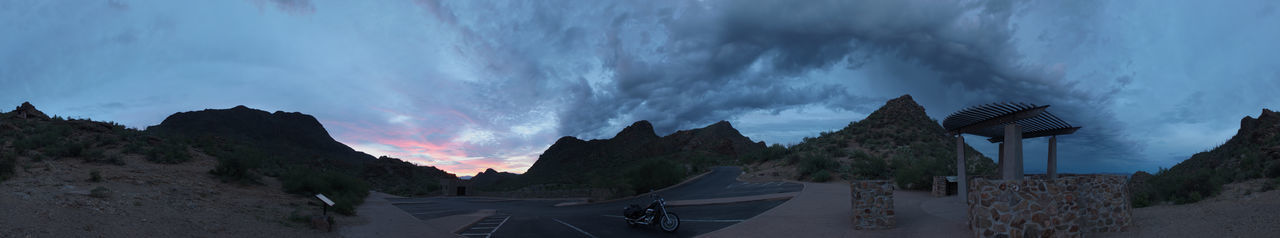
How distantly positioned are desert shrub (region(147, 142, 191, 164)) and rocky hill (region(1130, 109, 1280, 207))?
2936cm

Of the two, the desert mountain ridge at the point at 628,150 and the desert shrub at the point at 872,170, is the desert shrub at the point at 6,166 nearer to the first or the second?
the desert shrub at the point at 872,170

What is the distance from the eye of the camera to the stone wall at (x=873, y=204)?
33.0 ft

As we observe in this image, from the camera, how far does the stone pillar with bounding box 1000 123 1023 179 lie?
10.4 m

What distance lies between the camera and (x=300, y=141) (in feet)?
278

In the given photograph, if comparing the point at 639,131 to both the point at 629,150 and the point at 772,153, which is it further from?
the point at 772,153

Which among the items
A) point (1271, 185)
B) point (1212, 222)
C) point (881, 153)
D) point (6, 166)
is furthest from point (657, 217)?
point (881, 153)

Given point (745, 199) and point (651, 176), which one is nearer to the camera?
point (745, 199)

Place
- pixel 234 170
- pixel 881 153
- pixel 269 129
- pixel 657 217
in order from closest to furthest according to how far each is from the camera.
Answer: pixel 657 217 → pixel 234 170 → pixel 881 153 → pixel 269 129

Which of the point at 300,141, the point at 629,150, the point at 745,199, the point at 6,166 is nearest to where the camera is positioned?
the point at 6,166

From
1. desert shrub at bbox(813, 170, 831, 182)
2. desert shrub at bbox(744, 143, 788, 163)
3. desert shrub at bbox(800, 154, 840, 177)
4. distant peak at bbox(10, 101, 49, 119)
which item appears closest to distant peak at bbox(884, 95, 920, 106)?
desert shrub at bbox(744, 143, 788, 163)

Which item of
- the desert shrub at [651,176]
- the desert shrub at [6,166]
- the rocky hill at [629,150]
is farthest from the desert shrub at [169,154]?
the rocky hill at [629,150]

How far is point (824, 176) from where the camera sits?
26.3 metres

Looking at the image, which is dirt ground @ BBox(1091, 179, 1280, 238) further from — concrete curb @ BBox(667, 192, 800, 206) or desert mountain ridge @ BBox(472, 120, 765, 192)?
desert mountain ridge @ BBox(472, 120, 765, 192)

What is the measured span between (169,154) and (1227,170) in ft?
112
